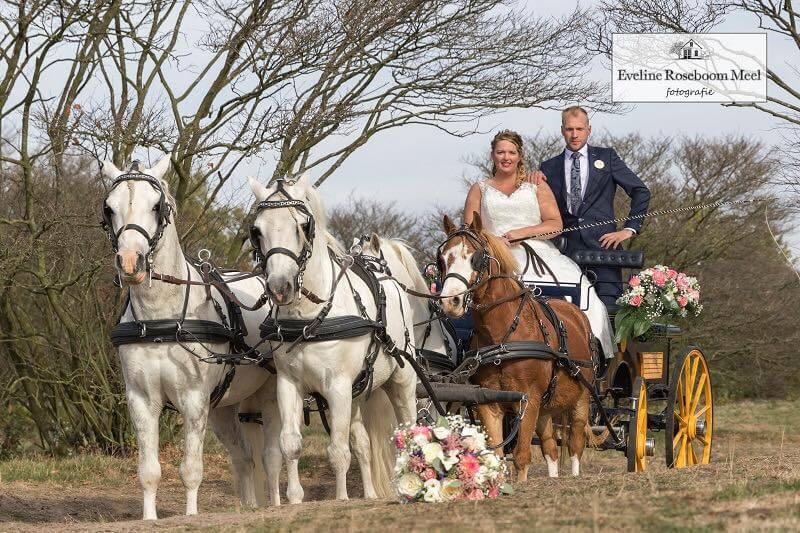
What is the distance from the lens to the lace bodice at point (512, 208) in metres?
8.68

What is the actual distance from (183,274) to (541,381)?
2.46 metres

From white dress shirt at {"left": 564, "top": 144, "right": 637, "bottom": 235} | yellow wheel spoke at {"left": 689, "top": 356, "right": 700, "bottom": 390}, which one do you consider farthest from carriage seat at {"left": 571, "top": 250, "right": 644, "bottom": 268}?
yellow wheel spoke at {"left": 689, "top": 356, "right": 700, "bottom": 390}

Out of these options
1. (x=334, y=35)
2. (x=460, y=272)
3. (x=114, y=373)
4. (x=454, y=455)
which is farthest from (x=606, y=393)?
(x=114, y=373)

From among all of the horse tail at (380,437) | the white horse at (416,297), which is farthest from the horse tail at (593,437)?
the horse tail at (380,437)

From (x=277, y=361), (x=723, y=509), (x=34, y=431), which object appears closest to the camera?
(x=723, y=509)

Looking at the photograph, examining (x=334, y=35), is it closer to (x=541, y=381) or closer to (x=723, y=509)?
(x=541, y=381)

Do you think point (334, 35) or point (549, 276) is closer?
point (549, 276)

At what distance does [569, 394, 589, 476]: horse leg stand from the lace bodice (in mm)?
1401

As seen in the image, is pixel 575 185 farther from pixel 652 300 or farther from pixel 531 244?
pixel 652 300

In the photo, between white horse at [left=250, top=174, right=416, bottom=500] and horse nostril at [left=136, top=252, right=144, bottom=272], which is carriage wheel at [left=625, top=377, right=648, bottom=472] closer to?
white horse at [left=250, top=174, right=416, bottom=500]

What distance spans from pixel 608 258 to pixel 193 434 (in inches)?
142

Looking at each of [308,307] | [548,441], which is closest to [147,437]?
[308,307]

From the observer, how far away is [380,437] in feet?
26.8

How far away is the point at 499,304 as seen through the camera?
7.68 m
